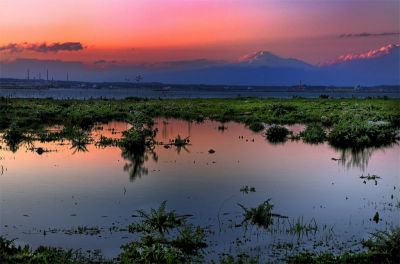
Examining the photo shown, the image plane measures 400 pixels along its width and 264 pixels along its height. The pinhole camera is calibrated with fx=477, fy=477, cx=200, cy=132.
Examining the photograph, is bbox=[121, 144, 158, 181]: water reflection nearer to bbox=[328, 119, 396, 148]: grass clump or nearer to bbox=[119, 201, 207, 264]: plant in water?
bbox=[119, 201, 207, 264]: plant in water

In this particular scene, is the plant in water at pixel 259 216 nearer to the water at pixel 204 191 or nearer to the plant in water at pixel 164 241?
the water at pixel 204 191

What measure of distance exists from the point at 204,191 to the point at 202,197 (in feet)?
3.68

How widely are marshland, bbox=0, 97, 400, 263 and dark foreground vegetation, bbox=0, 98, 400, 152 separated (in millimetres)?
263

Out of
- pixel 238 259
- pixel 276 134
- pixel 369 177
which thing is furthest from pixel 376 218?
pixel 276 134

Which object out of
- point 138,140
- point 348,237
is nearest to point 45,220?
point 348,237

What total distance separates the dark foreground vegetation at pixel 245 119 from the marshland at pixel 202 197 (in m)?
0.26

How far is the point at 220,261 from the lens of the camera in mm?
13375

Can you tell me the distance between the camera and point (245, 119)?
2320 inches

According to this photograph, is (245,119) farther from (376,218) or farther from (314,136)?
(376,218)

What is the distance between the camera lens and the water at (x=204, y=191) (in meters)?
15.9

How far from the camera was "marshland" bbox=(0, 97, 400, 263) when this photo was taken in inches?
563

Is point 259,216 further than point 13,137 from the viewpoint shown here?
No

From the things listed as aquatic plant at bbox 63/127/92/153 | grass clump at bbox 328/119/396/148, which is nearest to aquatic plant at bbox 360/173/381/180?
grass clump at bbox 328/119/396/148

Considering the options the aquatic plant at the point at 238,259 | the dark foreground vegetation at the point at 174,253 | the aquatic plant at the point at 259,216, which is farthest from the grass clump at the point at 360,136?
the aquatic plant at the point at 238,259
